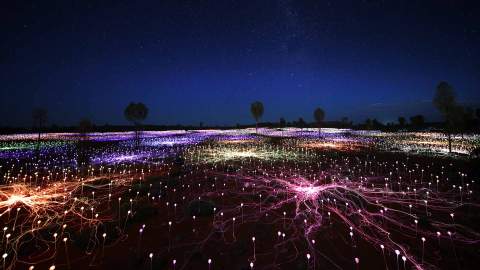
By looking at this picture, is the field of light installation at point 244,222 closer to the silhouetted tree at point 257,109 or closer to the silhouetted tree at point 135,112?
the silhouetted tree at point 135,112

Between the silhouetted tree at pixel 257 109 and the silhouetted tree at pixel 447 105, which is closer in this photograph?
the silhouetted tree at pixel 447 105

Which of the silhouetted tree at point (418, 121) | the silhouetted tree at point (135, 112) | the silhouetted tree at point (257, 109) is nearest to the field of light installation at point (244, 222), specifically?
the silhouetted tree at point (135, 112)

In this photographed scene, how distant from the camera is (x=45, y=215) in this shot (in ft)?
29.3

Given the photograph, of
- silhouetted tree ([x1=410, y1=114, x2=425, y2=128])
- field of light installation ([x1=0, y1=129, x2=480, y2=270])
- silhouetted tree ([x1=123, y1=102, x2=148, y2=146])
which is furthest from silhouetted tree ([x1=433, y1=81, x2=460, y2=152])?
silhouetted tree ([x1=410, y1=114, x2=425, y2=128])

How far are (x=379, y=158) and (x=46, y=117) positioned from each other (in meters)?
38.4

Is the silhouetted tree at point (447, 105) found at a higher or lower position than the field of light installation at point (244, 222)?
higher

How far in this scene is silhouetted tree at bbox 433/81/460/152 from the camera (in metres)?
22.6

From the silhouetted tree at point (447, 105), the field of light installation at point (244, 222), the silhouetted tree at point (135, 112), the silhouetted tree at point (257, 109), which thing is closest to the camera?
the field of light installation at point (244, 222)

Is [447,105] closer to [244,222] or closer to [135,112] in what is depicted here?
[244,222]

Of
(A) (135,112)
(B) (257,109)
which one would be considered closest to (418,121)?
(B) (257,109)

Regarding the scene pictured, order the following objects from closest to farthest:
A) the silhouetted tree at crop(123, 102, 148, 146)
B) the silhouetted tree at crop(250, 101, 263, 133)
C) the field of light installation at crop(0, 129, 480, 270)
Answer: the field of light installation at crop(0, 129, 480, 270), the silhouetted tree at crop(123, 102, 148, 146), the silhouetted tree at crop(250, 101, 263, 133)

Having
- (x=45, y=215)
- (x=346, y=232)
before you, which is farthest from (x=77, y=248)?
(x=346, y=232)

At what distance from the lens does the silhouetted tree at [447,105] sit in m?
22.6

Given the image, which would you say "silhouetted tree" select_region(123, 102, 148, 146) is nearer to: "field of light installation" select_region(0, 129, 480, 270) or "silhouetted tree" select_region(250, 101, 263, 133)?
"field of light installation" select_region(0, 129, 480, 270)
